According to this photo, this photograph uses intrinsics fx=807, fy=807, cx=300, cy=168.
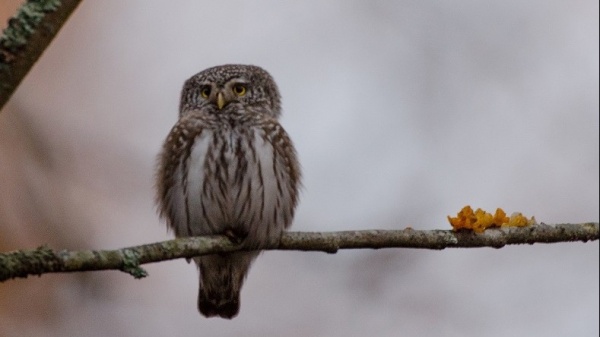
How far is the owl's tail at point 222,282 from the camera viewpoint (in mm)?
4277

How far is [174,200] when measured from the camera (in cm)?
399

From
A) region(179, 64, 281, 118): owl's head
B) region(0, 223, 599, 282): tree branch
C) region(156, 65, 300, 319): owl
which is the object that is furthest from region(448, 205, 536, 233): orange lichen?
region(179, 64, 281, 118): owl's head

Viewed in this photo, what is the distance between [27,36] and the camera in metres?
1.86

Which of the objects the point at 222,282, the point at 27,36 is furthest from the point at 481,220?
the point at 27,36

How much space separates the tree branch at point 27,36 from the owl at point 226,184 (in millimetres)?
1803

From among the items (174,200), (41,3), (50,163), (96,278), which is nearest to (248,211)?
(174,200)

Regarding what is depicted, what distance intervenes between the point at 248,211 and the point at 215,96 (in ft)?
2.85

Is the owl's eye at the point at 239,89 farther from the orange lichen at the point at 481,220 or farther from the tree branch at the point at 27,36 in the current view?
the tree branch at the point at 27,36

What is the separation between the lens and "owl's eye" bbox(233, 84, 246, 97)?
4.59 meters

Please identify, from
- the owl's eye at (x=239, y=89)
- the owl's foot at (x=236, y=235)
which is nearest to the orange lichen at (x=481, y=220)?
the owl's foot at (x=236, y=235)

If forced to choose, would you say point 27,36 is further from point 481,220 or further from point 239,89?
point 239,89

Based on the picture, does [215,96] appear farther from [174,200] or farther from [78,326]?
[78,326]

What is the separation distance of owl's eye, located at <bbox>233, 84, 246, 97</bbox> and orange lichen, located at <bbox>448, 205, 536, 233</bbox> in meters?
1.68

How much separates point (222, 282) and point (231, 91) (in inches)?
42.0
